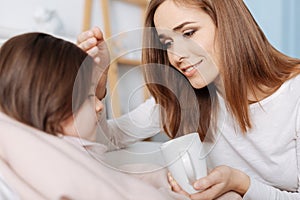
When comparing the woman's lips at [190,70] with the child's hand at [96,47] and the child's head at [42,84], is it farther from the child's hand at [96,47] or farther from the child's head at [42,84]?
the child's head at [42,84]

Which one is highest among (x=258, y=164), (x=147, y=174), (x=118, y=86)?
(x=118, y=86)

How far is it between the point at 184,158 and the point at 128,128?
0.67ft

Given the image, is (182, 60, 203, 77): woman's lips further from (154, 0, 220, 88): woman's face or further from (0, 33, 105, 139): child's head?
(0, 33, 105, 139): child's head

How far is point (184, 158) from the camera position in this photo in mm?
599

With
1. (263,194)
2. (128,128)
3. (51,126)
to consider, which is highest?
(51,126)

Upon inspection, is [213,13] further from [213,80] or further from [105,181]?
[105,181]

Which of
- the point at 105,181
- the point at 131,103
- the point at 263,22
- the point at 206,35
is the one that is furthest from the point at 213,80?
the point at 263,22

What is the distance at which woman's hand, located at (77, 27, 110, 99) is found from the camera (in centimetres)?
59

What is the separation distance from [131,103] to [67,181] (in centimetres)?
26

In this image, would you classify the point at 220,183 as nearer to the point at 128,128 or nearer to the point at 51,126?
the point at 128,128

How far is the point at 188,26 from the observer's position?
2.74ft

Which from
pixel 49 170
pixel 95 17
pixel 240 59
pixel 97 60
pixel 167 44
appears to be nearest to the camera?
pixel 49 170

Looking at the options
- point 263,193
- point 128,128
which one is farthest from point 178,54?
point 263,193

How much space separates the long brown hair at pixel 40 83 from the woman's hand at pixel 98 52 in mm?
60
